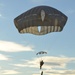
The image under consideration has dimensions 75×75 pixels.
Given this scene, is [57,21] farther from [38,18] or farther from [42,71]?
[42,71]

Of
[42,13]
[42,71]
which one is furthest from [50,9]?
[42,71]

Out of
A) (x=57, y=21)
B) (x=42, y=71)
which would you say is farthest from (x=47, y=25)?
(x=42, y=71)

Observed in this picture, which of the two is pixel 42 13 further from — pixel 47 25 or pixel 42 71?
pixel 42 71

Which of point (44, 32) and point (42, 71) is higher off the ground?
point (44, 32)

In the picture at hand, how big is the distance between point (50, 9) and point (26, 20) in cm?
387

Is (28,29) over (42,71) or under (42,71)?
over

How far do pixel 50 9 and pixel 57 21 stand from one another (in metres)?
2.03

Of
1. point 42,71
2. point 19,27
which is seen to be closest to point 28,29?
point 19,27

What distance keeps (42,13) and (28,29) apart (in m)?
4.43

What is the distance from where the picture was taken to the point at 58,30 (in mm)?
77438

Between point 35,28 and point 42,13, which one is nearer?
point 42,13

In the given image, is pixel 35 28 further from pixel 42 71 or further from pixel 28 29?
pixel 42 71

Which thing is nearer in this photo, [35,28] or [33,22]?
[33,22]

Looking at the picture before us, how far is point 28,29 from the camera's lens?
77.8m
